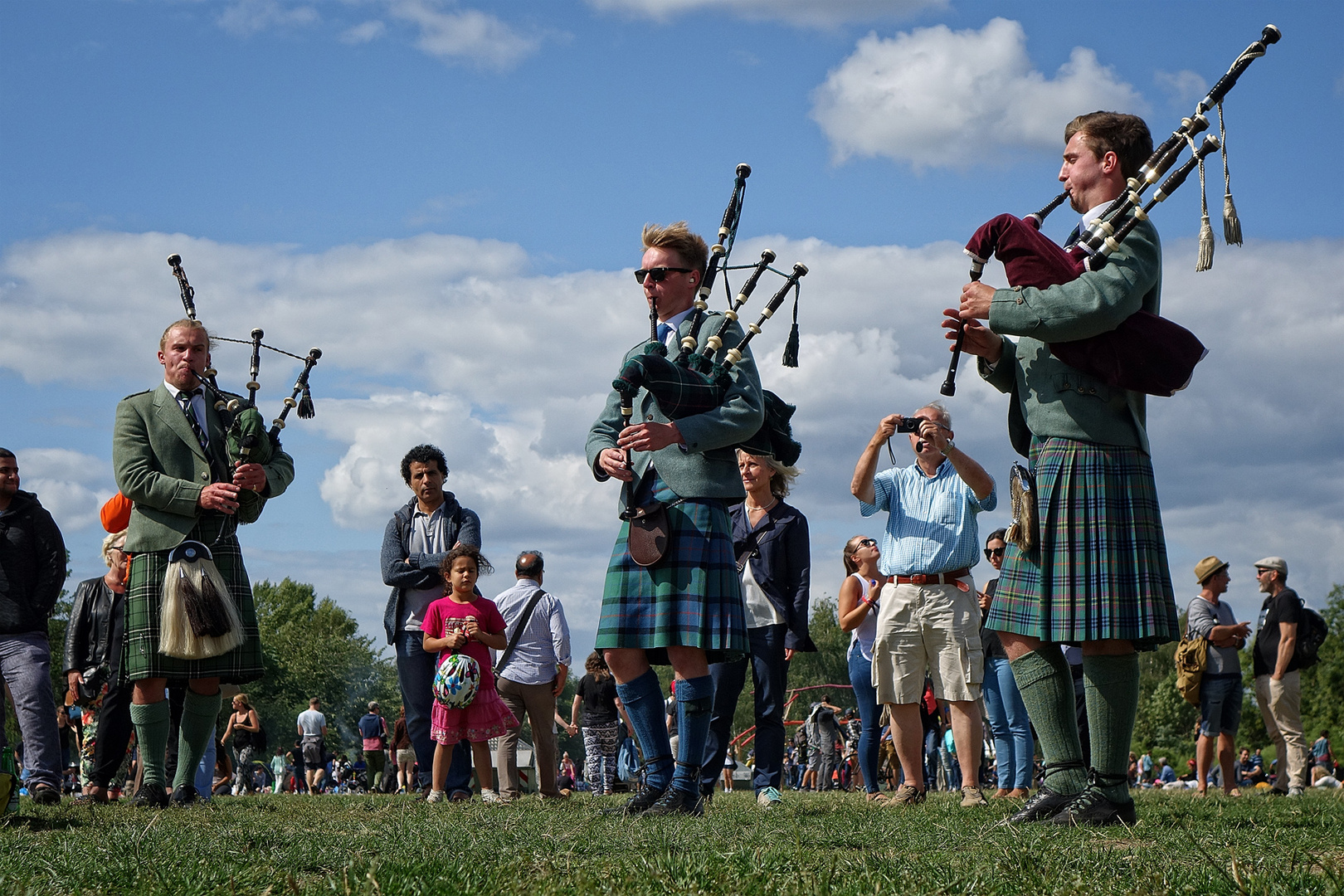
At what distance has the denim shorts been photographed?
10.1 meters

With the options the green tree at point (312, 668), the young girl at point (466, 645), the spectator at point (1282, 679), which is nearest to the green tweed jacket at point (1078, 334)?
the young girl at point (466, 645)

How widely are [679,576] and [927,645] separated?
2.64 metres

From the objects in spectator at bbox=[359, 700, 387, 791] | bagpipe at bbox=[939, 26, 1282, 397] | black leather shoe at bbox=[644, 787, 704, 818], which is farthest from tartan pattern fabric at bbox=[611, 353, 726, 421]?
spectator at bbox=[359, 700, 387, 791]

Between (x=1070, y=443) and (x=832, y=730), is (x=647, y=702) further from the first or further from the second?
(x=832, y=730)

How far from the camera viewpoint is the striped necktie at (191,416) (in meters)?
6.55

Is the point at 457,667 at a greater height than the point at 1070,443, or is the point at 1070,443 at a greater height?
the point at 1070,443

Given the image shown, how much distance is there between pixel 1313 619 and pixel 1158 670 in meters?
70.5

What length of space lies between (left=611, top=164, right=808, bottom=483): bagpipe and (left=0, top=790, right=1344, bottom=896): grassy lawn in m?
1.54

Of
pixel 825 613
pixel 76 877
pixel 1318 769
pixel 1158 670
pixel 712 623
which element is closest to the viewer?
pixel 76 877

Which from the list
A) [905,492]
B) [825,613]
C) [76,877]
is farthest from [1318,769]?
[825,613]

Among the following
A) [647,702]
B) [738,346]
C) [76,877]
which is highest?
[738,346]

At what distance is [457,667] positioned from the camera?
761cm

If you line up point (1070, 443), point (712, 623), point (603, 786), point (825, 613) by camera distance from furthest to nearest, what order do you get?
point (825, 613)
point (603, 786)
point (712, 623)
point (1070, 443)

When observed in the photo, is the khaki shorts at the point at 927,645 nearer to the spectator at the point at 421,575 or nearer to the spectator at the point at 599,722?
the spectator at the point at 421,575
